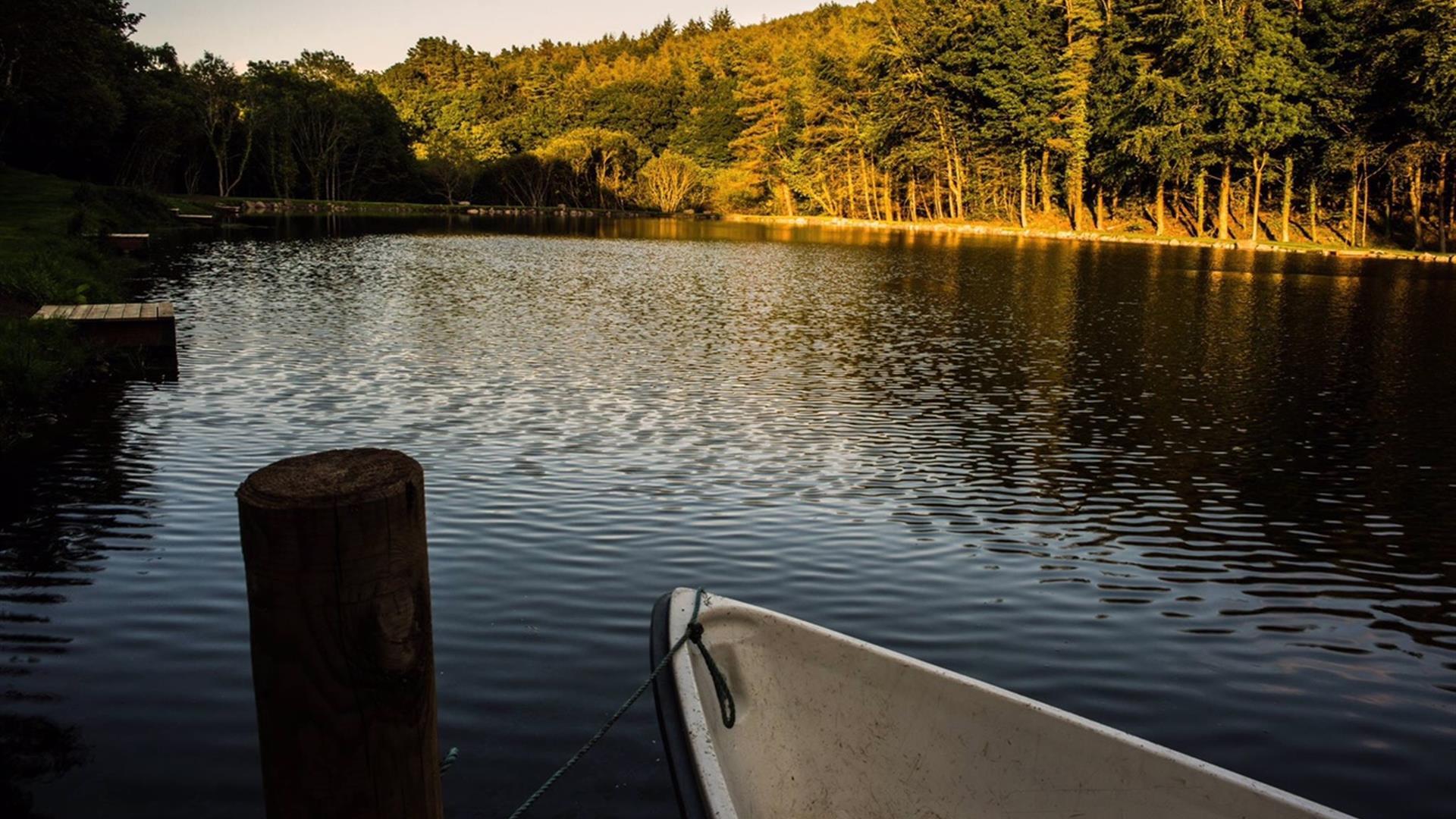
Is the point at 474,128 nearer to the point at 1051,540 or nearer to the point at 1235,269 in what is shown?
the point at 1235,269

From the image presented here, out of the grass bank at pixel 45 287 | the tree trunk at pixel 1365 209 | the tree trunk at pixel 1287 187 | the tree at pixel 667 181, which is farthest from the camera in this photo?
the tree at pixel 667 181

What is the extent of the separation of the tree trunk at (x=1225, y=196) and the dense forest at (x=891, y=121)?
210 mm

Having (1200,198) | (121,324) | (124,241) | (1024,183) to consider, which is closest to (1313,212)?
(1200,198)

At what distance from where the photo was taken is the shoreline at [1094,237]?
57969mm

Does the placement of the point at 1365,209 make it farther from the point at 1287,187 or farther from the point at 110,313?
the point at 110,313

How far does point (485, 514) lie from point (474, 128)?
119m

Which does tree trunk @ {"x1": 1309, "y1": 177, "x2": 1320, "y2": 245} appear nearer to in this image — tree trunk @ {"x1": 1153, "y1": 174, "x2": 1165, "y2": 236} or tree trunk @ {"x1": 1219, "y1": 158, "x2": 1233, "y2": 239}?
tree trunk @ {"x1": 1219, "y1": 158, "x2": 1233, "y2": 239}

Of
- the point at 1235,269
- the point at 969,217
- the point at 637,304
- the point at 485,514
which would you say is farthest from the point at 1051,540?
the point at 969,217

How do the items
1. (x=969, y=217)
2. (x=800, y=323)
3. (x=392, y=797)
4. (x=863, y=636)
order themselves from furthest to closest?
(x=969, y=217) → (x=800, y=323) → (x=863, y=636) → (x=392, y=797)

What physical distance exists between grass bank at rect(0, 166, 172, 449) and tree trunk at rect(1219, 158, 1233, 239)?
63.2m

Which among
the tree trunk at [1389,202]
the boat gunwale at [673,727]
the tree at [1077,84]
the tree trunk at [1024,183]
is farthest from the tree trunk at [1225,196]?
the boat gunwale at [673,727]

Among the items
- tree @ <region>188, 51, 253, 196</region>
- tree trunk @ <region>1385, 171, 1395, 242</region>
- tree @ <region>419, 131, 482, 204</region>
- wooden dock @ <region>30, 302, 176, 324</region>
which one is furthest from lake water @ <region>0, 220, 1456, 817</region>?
tree @ <region>419, 131, 482, 204</region>

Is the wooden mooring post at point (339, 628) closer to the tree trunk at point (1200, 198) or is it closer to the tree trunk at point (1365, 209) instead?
the tree trunk at point (1365, 209)

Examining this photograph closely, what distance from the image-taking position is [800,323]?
2792cm
